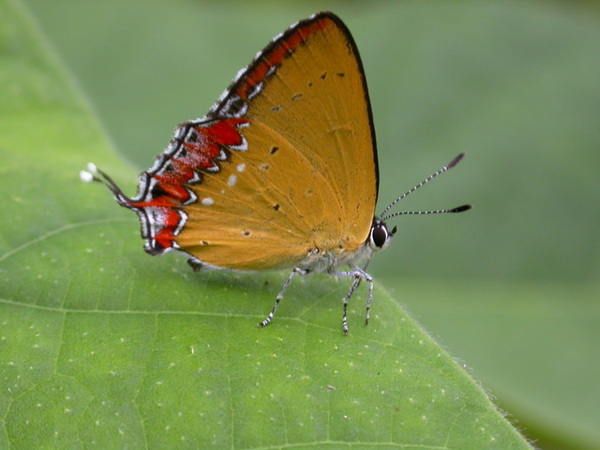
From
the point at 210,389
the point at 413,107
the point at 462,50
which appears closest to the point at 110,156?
the point at 210,389

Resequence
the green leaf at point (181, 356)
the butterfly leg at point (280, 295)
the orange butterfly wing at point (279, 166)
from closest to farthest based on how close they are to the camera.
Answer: the green leaf at point (181, 356), the butterfly leg at point (280, 295), the orange butterfly wing at point (279, 166)

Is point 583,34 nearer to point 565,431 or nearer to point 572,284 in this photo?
point 572,284

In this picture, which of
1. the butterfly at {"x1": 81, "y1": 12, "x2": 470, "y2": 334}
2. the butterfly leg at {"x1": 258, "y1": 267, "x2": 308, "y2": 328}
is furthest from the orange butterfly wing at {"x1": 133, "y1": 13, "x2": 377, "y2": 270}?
the butterfly leg at {"x1": 258, "y1": 267, "x2": 308, "y2": 328}

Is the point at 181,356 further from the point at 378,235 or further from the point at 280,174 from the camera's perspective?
the point at 378,235

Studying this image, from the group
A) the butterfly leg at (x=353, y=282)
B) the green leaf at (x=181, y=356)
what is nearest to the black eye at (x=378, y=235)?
the butterfly leg at (x=353, y=282)

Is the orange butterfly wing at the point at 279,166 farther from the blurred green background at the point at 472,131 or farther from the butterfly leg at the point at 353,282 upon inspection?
the blurred green background at the point at 472,131

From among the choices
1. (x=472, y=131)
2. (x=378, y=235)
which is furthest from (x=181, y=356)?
(x=472, y=131)

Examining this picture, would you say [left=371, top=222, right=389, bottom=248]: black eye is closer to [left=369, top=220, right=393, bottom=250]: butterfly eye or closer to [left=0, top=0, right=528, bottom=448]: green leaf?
[left=369, top=220, right=393, bottom=250]: butterfly eye

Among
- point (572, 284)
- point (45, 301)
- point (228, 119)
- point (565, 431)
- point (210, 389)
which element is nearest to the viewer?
point (210, 389)
